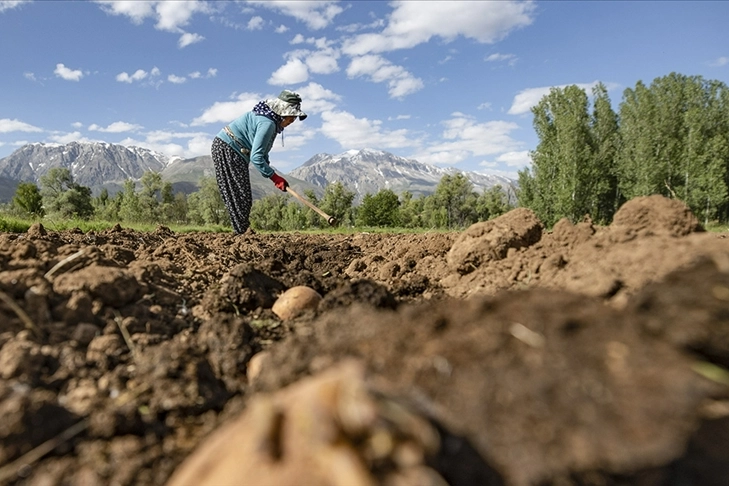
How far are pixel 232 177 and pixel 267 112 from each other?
138cm

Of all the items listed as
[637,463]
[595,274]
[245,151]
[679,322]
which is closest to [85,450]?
[637,463]

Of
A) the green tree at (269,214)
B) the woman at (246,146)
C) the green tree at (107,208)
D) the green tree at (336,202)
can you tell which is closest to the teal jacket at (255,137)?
the woman at (246,146)

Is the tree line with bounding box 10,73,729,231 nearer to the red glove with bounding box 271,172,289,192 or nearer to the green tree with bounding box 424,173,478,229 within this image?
the green tree with bounding box 424,173,478,229

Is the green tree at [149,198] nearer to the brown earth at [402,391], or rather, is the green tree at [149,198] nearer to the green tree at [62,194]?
the green tree at [62,194]

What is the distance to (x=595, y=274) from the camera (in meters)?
2.35

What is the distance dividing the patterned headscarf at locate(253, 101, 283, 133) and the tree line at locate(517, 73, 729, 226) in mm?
29830

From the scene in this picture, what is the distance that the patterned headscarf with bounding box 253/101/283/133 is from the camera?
7.18m

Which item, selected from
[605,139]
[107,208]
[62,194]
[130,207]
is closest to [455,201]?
[605,139]

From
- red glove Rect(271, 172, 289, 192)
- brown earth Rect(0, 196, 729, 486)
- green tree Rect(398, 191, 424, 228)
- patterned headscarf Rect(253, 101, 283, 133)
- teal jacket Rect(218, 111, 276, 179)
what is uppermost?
patterned headscarf Rect(253, 101, 283, 133)

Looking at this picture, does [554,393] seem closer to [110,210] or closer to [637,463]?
[637,463]

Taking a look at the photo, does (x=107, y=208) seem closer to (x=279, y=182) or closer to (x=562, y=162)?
(x=562, y=162)

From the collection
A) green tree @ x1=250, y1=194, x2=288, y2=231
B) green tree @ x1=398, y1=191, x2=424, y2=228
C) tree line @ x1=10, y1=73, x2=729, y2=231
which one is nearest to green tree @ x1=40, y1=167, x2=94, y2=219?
tree line @ x1=10, y1=73, x2=729, y2=231

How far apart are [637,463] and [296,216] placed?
54736 mm

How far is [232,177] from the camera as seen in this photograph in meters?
7.77
